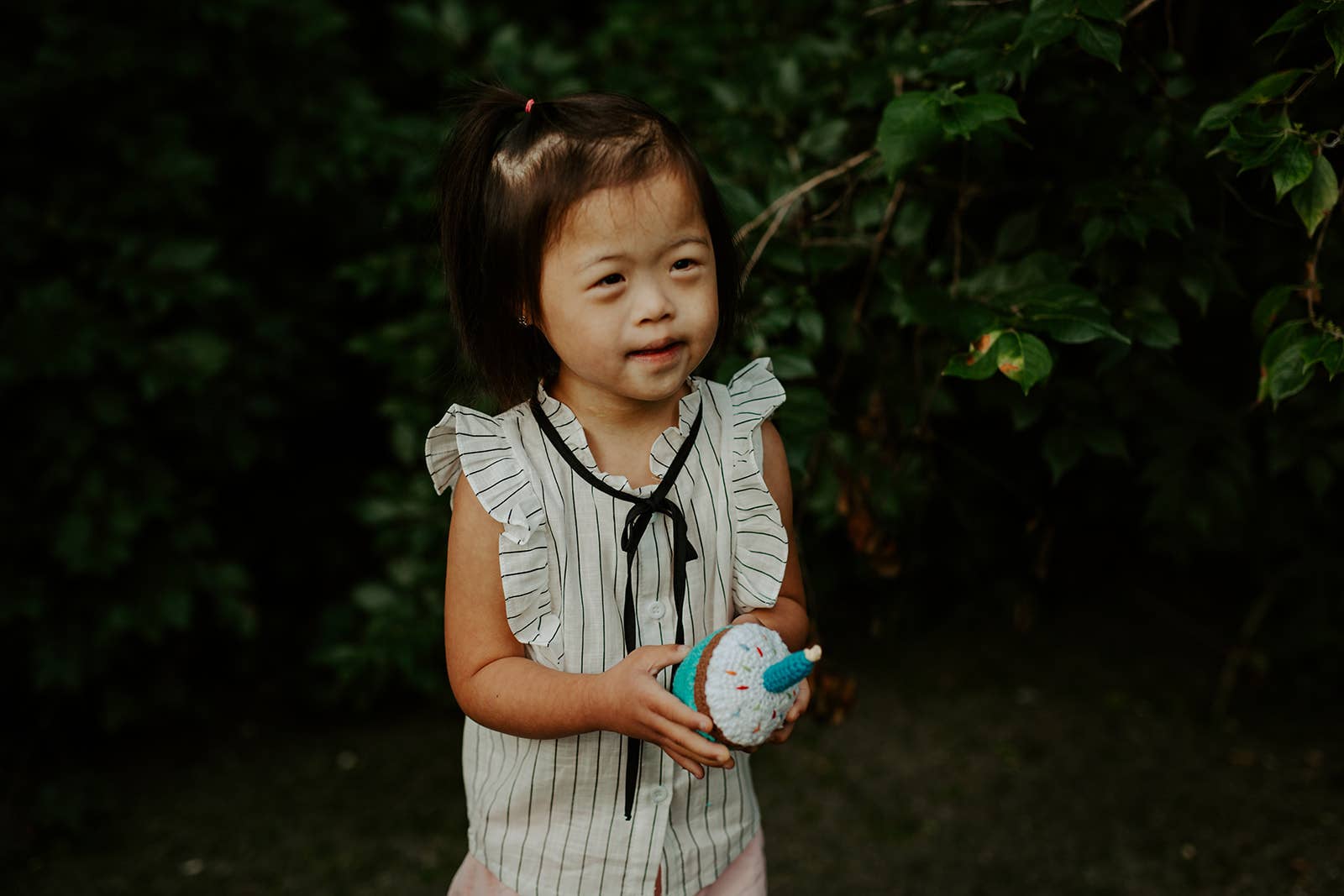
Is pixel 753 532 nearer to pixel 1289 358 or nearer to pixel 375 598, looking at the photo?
pixel 1289 358

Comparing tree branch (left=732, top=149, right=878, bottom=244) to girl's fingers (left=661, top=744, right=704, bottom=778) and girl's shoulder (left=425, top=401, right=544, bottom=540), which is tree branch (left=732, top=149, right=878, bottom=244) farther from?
girl's fingers (left=661, top=744, right=704, bottom=778)

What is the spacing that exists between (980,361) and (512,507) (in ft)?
2.15

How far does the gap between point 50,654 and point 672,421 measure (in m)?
1.98

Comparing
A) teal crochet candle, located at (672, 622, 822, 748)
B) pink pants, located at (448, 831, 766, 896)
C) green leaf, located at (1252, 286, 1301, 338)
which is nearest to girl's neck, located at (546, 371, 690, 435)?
teal crochet candle, located at (672, 622, 822, 748)

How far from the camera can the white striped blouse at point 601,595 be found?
1342mm

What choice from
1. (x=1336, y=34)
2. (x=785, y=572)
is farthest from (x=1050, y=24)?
(x=785, y=572)

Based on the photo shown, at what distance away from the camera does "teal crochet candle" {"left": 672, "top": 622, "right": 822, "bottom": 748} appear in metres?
1.15

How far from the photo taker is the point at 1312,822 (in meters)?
2.70

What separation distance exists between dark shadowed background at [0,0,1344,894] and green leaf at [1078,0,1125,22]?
0.16 metres

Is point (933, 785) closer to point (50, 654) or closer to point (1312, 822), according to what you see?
point (1312, 822)

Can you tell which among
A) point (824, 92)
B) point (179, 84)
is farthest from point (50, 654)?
point (824, 92)

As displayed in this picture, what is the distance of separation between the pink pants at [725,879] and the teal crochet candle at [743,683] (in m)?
0.45

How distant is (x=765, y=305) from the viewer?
6.12 ft

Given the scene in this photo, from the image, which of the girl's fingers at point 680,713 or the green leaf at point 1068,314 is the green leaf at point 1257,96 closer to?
the green leaf at point 1068,314
